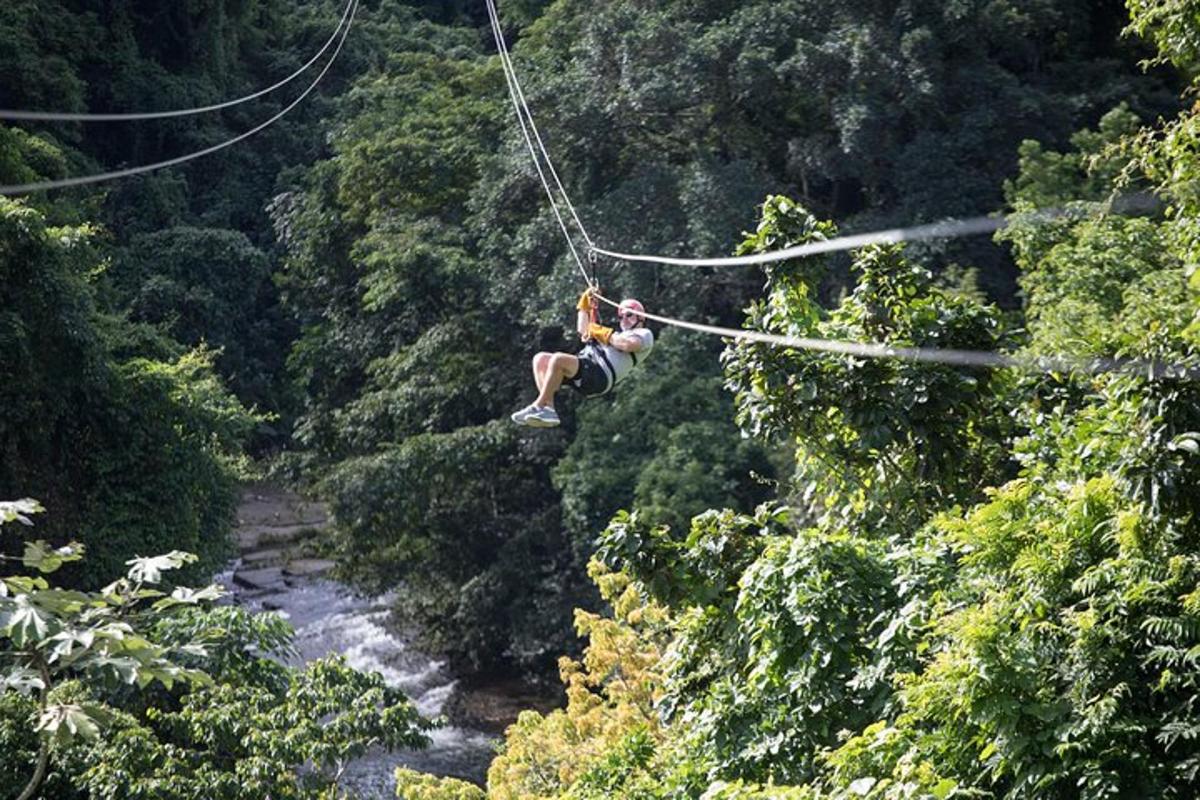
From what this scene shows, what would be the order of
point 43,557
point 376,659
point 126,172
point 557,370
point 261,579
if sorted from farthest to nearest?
point 261,579, point 376,659, point 557,370, point 126,172, point 43,557

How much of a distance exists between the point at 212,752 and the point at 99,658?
6.75m

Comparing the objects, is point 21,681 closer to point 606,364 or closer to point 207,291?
point 606,364

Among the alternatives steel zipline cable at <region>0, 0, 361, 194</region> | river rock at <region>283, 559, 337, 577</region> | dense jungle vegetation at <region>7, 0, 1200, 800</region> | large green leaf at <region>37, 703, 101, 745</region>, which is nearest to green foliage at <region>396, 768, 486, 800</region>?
dense jungle vegetation at <region>7, 0, 1200, 800</region>

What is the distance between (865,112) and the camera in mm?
17672

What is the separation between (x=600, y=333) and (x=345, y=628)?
13936 millimetres

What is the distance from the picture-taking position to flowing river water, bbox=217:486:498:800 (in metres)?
17.4

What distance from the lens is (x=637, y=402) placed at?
1834 centimetres

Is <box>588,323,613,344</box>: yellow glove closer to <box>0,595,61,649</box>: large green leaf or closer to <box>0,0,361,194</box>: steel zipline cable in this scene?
<box>0,0,361,194</box>: steel zipline cable

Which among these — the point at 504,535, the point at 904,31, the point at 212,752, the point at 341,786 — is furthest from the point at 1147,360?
the point at 504,535

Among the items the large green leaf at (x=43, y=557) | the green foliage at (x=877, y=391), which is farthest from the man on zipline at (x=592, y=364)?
the large green leaf at (x=43, y=557)

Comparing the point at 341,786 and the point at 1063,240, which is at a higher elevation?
the point at 1063,240

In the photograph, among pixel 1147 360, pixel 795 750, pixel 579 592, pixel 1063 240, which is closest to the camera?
pixel 1147 360

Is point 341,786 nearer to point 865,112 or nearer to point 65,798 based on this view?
point 65,798

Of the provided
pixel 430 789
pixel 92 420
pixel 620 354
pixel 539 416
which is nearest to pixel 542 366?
pixel 539 416
